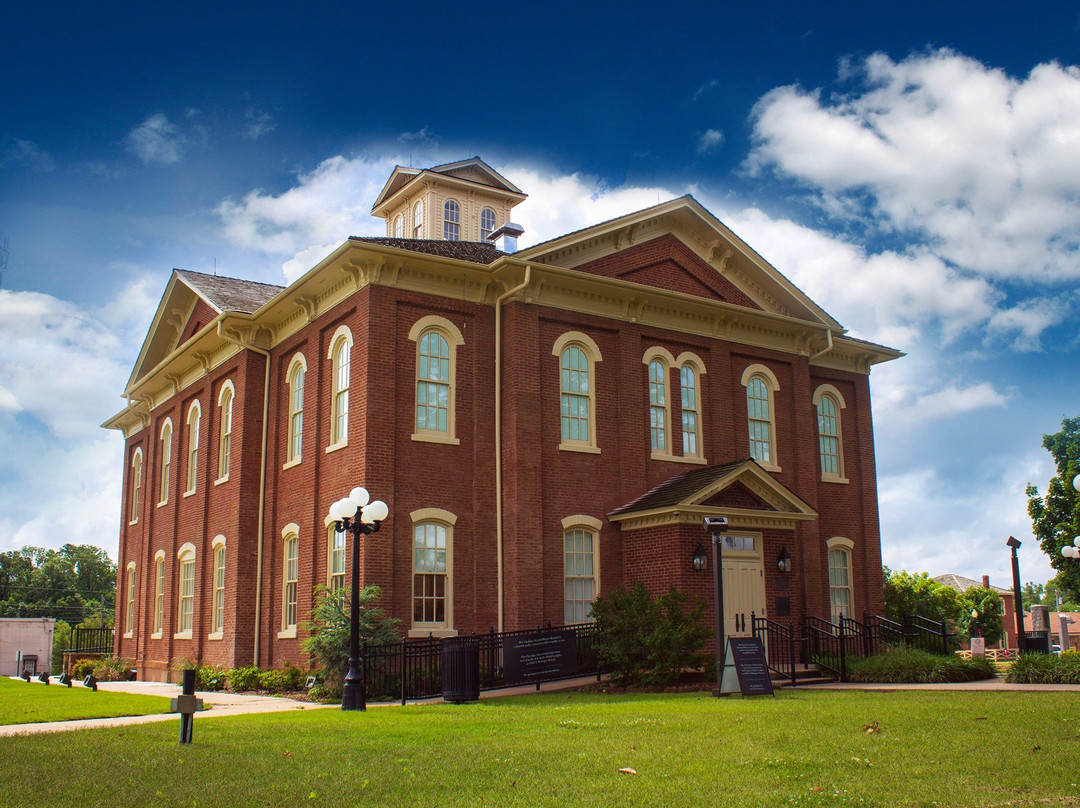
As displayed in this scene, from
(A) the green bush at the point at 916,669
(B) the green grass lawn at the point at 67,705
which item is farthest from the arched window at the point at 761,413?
(B) the green grass lawn at the point at 67,705

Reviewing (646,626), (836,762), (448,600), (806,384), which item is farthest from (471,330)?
(836,762)

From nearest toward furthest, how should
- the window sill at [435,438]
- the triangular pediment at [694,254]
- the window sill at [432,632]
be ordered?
1. the window sill at [432,632]
2. the window sill at [435,438]
3. the triangular pediment at [694,254]

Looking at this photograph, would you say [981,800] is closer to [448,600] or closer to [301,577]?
[448,600]

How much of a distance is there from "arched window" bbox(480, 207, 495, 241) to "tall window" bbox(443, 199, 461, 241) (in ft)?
2.55

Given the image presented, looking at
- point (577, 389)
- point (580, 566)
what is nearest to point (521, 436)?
point (577, 389)

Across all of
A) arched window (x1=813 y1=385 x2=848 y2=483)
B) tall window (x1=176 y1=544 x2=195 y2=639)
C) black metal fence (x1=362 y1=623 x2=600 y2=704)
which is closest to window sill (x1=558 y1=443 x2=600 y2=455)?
black metal fence (x1=362 y1=623 x2=600 y2=704)

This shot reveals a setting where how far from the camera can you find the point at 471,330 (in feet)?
71.7

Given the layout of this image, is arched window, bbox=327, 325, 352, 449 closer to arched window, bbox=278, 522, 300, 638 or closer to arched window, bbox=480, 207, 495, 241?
arched window, bbox=278, 522, 300, 638

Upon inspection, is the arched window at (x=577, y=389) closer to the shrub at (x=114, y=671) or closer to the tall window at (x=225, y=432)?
the tall window at (x=225, y=432)

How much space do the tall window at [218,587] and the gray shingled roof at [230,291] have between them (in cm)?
583

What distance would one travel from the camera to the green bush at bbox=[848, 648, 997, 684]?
1855 centimetres

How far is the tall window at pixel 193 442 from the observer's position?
28.2 meters

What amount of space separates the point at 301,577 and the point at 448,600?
12.3 feet

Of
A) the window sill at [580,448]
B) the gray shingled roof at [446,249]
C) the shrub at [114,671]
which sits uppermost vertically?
the gray shingled roof at [446,249]
